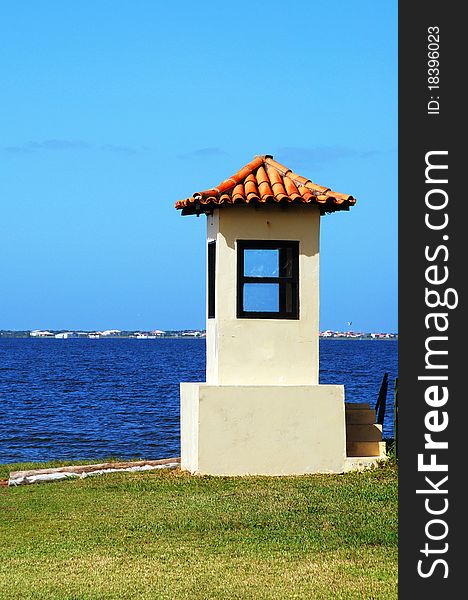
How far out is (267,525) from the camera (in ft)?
41.1

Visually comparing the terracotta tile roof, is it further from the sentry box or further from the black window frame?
the black window frame

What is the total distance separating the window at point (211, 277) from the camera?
17766 mm

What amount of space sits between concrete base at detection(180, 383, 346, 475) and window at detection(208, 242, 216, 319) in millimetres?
1643

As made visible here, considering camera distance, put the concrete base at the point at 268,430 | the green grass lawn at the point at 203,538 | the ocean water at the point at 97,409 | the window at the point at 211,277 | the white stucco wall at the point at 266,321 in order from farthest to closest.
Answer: the ocean water at the point at 97,409 → the window at the point at 211,277 → the white stucco wall at the point at 266,321 → the concrete base at the point at 268,430 → the green grass lawn at the point at 203,538

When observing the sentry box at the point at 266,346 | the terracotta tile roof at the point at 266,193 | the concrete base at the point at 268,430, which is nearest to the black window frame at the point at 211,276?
the sentry box at the point at 266,346

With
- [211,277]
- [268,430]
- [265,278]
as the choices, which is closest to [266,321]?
→ [265,278]

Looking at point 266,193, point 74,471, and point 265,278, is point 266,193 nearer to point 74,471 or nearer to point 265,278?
point 265,278

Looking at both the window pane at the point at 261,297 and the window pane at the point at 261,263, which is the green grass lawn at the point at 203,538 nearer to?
the window pane at the point at 261,297

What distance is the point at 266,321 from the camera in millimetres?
17062

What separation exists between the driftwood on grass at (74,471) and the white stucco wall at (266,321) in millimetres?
2313

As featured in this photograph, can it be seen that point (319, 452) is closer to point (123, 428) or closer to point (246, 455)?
point (246, 455)

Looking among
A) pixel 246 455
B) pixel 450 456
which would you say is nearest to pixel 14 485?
pixel 246 455

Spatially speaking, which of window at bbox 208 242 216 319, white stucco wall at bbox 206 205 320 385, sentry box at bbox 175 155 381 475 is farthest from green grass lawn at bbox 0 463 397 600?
window at bbox 208 242 216 319

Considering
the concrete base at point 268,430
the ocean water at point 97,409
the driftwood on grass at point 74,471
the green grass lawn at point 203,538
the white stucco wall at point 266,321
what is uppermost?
the white stucco wall at point 266,321
